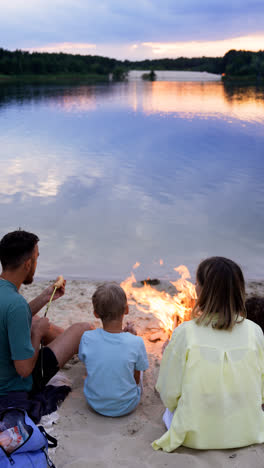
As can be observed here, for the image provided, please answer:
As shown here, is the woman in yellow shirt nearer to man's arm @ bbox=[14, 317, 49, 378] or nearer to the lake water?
man's arm @ bbox=[14, 317, 49, 378]

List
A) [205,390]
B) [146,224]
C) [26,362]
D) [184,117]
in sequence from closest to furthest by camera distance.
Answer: [205,390] < [26,362] < [146,224] < [184,117]

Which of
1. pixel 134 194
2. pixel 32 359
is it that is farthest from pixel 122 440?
pixel 134 194

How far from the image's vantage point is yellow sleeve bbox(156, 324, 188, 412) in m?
2.39

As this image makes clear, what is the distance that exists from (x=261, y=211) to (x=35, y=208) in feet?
20.1

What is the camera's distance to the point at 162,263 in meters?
7.40

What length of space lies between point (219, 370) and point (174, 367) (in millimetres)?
269

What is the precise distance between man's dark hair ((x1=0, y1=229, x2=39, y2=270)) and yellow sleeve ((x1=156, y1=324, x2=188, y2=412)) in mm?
1102

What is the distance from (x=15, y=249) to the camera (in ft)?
8.95

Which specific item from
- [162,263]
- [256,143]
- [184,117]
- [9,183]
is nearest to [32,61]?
[184,117]

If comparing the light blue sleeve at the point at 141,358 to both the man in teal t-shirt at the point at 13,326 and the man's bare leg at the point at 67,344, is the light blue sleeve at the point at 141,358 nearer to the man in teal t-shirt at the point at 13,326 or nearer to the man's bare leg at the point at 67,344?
the man's bare leg at the point at 67,344

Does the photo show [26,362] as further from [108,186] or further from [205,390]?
[108,186]

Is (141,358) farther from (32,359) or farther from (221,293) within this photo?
(221,293)

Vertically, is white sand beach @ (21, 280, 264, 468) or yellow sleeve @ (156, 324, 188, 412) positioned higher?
yellow sleeve @ (156, 324, 188, 412)

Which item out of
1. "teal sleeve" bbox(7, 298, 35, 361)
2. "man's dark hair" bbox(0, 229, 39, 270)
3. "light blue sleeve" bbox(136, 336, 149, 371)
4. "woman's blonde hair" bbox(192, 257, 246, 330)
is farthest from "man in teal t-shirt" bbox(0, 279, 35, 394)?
"woman's blonde hair" bbox(192, 257, 246, 330)
